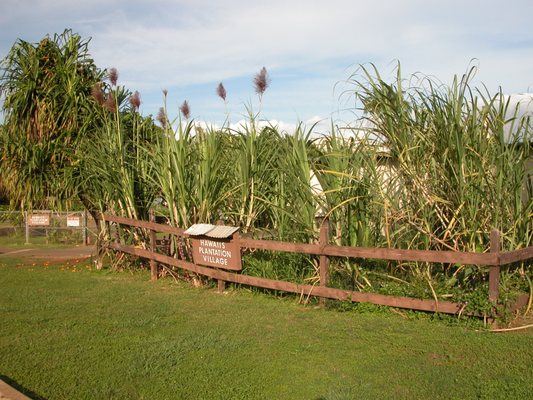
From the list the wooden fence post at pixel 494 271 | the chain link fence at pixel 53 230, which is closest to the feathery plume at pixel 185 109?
the wooden fence post at pixel 494 271

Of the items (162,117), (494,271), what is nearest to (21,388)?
(494,271)

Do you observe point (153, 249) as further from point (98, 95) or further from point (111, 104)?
point (98, 95)

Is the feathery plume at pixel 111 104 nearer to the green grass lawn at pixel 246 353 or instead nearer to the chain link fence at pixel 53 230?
the green grass lawn at pixel 246 353

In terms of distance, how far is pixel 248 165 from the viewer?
10.4m

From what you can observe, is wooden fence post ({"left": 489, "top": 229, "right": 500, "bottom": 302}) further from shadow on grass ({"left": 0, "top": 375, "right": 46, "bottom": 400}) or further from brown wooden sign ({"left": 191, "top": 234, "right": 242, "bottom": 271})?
→ shadow on grass ({"left": 0, "top": 375, "right": 46, "bottom": 400})

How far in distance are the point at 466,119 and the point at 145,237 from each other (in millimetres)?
7296

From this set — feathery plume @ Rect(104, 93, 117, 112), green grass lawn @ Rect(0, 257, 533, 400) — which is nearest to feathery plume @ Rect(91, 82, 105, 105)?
feathery plume @ Rect(104, 93, 117, 112)

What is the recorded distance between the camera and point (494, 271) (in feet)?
23.2

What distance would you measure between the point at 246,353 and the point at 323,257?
7.97 feet

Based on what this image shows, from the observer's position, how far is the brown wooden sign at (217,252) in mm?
10055

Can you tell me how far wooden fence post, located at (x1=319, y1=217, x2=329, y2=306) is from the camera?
28.4 feet

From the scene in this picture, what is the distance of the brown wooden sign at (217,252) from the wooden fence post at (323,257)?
1736 mm

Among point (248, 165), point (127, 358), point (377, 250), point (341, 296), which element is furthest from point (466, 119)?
point (127, 358)

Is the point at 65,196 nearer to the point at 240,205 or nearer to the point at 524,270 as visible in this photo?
the point at 240,205
